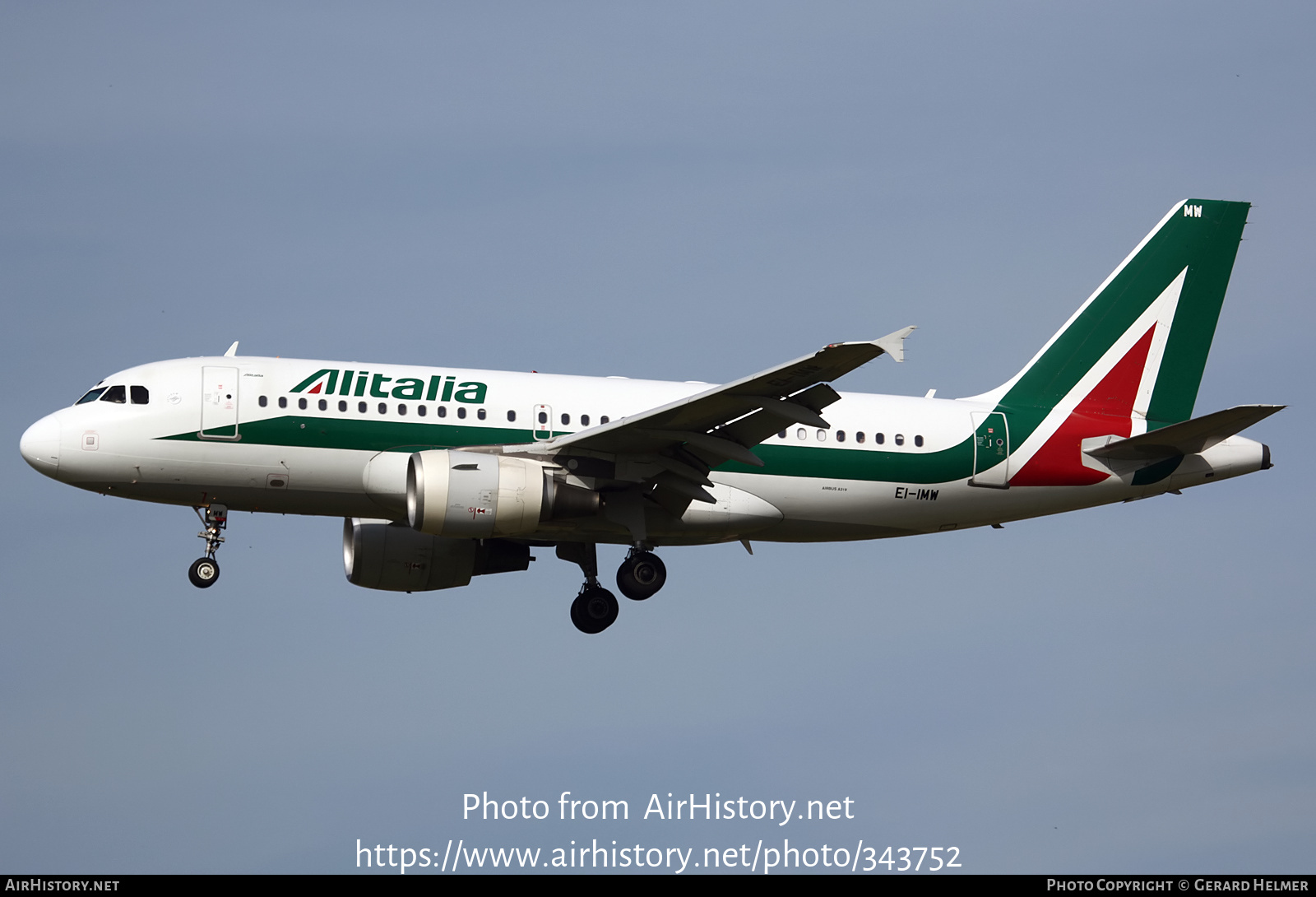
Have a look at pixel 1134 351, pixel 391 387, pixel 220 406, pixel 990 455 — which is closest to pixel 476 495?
pixel 391 387

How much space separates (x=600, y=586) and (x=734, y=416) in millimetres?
6340

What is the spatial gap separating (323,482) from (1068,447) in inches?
606

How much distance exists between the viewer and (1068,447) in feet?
117

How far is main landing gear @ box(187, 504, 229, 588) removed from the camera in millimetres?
32375

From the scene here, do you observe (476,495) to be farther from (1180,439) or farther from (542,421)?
(1180,439)

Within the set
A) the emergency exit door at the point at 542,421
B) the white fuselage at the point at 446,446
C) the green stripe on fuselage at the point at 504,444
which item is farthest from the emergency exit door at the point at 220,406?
the emergency exit door at the point at 542,421

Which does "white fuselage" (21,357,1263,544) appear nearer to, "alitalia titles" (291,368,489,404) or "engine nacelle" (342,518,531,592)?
"alitalia titles" (291,368,489,404)

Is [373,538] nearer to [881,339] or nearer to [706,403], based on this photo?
[706,403]

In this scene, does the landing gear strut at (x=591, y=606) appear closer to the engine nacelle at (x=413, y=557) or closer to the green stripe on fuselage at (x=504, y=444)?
the engine nacelle at (x=413, y=557)

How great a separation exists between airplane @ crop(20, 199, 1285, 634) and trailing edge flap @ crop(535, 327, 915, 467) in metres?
0.05

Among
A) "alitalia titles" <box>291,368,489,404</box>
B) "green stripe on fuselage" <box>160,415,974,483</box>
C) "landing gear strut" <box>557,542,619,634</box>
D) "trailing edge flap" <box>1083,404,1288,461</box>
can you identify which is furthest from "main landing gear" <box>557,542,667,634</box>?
"trailing edge flap" <box>1083,404,1288,461</box>

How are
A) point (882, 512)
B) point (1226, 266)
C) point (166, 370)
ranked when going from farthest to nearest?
point (1226, 266) → point (882, 512) → point (166, 370)

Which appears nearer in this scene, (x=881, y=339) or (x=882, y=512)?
(x=881, y=339)

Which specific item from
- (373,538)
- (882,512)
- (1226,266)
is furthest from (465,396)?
(1226,266)
